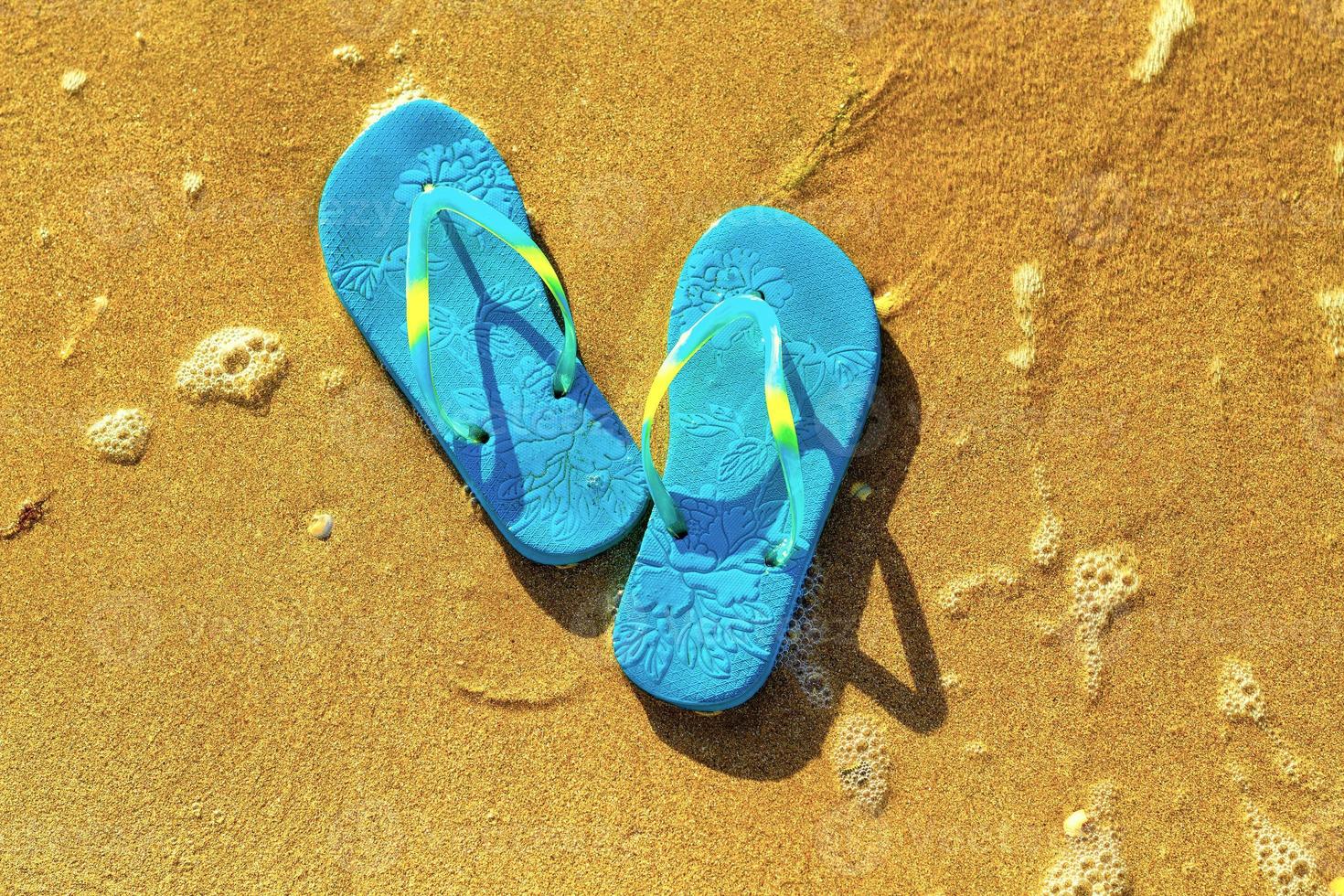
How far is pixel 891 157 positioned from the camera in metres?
2.47

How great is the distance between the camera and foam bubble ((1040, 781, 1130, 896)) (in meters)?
2.34

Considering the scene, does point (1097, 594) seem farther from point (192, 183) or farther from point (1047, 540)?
point (192, 183)

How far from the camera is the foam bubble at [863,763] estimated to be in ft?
7.79

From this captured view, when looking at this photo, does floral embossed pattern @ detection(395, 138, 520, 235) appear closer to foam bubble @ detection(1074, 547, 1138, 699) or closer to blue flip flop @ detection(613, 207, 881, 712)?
blue flip flop @ detection(613, 207, 881, 712)

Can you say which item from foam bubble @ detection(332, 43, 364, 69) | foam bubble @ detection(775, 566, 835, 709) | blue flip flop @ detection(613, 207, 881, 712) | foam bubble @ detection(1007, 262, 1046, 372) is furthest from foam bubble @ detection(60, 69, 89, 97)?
foam bubble @ detection(1007, 262, 1046, 372)

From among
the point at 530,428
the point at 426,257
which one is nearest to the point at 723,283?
the point at 530,428

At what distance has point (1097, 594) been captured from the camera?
238 cm

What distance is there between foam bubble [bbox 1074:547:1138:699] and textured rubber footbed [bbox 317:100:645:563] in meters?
1.13

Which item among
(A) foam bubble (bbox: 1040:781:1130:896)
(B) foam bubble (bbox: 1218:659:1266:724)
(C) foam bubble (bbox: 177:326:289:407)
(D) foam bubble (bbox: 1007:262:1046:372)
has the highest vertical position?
(D) foam bubble (bbox: 1007:262:1046:372)

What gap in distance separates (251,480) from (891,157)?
186cm

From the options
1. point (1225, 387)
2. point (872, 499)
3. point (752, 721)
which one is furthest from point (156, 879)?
point (1225, 387)

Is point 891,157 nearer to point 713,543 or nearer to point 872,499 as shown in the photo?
point 872,499

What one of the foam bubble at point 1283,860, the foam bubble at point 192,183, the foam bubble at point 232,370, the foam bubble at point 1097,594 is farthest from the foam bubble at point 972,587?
the foam bubble at point 192,183

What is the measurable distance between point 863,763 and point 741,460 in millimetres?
817
